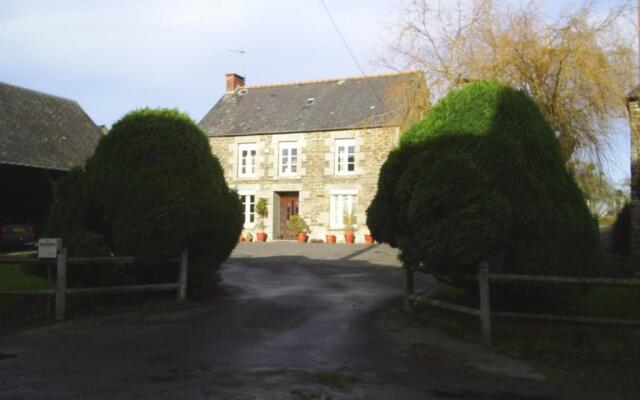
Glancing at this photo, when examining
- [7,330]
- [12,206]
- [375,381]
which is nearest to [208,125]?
[12,206]

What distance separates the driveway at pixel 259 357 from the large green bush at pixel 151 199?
1037mm

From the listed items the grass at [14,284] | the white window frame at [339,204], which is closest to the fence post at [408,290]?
the grass at [14,284]

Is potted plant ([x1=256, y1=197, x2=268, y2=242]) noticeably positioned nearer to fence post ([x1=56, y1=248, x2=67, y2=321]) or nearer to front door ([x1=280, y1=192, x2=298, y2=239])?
front door ([x1=280, y1=192, x2=298, y2=239])

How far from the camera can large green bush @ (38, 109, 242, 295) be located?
9188 mm

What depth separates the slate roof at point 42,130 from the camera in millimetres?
21078

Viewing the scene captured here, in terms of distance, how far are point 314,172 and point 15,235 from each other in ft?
45.7

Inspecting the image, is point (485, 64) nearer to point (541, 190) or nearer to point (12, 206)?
point (541, 190)

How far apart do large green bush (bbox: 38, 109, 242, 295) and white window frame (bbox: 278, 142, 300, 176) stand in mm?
20508

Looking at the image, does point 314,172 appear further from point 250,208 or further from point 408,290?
point 408,290

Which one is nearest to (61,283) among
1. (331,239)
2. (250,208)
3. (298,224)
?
(331,239)

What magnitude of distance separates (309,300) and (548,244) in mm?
4138

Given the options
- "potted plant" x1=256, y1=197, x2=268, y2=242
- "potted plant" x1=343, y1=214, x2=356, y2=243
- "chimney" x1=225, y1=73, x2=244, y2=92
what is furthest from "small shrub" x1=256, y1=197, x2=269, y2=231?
"chimney" x1=225, y1=73, x2=244, y2=92

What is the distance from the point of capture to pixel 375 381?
18.2ft

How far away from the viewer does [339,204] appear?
29578mm
